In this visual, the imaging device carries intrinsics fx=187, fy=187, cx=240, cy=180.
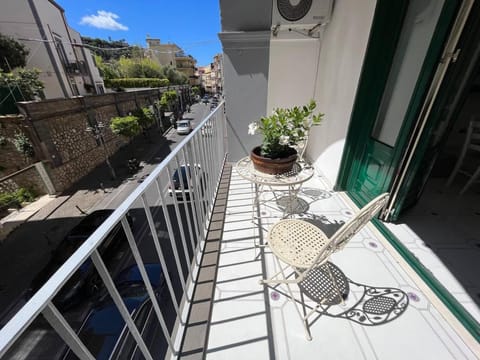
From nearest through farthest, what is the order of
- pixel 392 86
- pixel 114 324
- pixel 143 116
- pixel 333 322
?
pixel 333 322 < pixel 392 86 < pixel 114 324 < pixel 143 116

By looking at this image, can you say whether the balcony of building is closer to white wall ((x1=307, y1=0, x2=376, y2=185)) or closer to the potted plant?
the potted plant

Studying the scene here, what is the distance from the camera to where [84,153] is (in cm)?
934

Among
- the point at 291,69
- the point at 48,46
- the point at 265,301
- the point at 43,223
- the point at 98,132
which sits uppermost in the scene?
the point at 48,46

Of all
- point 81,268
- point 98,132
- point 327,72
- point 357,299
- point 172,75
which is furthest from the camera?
point 172,75

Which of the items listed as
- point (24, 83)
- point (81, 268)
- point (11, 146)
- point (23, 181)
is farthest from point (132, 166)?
point (81, 268)

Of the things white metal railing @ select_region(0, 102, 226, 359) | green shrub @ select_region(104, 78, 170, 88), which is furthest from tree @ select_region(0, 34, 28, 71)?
white metal railing @ select_region(0, 102, 226, 359)

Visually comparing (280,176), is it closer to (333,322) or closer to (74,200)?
(333,322)

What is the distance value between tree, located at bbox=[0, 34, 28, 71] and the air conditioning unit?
1471 centimetres

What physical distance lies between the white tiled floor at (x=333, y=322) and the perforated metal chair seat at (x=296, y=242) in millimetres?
351

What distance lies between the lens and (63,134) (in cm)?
789

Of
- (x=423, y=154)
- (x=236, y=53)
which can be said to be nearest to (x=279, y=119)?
(x=423, y=154)

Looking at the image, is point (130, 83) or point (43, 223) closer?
point (43, 223)

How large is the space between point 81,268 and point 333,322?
4680 mm

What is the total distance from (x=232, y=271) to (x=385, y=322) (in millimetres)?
1018
